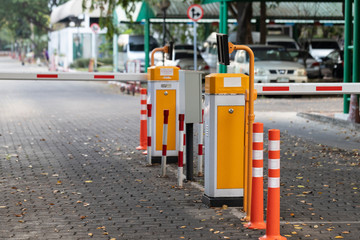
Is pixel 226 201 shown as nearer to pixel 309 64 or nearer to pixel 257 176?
pixel 257 176

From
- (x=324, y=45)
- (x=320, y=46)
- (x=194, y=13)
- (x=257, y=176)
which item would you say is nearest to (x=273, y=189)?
(x=257, y=176)

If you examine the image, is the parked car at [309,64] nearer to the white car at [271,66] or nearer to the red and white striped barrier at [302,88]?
the white car at [271,66]

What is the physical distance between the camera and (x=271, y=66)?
2900cm

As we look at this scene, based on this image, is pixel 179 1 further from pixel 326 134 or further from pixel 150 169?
pixel 150 169

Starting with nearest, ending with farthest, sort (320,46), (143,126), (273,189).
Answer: (273,189) < (143,126) < (320,46)

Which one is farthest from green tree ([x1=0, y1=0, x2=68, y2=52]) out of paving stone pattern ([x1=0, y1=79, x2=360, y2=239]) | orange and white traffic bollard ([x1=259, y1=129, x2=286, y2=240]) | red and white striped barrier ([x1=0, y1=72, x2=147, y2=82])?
orange and white traffic bollard ([x1=259, y1=129, x2=286, y2=240])

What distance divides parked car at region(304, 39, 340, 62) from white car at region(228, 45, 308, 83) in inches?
623

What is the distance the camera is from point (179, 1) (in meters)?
37.3

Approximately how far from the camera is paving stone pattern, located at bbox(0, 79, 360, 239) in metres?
7.43

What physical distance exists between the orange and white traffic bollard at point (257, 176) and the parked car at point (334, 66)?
1205 inches

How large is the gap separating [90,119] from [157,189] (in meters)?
10.3

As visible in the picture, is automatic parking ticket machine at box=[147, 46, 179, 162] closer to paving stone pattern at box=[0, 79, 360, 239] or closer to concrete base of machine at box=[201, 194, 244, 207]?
paving stone pattern at box=[0, 79, 360, 239]

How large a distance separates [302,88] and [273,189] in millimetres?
3153

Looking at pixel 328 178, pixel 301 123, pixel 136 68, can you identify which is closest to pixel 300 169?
pixel 328 178
